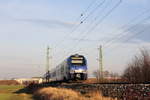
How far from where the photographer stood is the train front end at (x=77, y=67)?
34.9 m

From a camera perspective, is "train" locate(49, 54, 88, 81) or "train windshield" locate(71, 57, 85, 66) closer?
"train" locate(49, 54, 88, 81)

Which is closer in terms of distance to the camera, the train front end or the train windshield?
the train front end

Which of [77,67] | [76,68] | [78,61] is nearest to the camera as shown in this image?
[76,68]

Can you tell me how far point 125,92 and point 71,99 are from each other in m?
3.62

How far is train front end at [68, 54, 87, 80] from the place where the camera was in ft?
114

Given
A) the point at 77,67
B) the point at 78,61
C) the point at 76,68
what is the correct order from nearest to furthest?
the point at 76,68 < the point at 77,67 < the point at 78,61

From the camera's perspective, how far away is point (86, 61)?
3638 centimetres

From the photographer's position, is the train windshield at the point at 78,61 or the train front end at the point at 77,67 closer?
the train front end at the point at 77,67

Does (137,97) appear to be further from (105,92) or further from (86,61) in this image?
(86,61)

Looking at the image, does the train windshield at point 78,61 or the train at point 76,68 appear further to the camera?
the train windshield at point 78,61

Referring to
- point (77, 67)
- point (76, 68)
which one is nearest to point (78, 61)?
point (77, 67)

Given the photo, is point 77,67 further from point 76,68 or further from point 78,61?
point 78,61

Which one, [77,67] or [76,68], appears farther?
[77,67]

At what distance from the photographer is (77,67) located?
35.2m
